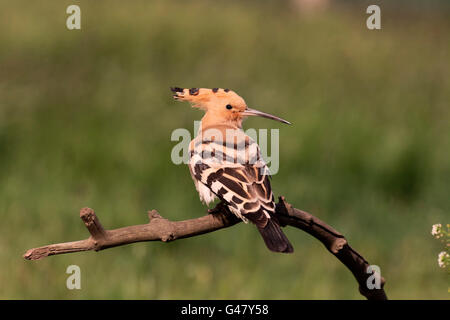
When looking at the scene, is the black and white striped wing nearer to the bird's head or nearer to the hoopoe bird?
A: the hoopoe bird

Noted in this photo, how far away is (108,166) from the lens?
6535 millimetres

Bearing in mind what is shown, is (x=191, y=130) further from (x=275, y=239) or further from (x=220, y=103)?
(x=275, y=239)

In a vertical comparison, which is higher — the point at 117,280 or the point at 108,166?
the point at 108,166

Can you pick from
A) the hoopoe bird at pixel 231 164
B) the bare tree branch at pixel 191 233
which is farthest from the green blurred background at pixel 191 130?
the bare tree branch at pixel 191 233

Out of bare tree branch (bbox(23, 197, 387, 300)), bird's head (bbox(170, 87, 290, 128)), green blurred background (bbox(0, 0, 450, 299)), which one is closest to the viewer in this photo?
bare tree branch (bbox(23, 197, 387, 300))

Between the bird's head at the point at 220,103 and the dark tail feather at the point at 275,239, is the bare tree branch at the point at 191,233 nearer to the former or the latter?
the dark tail feather at the point at 275,239

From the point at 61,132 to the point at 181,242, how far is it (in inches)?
62.5

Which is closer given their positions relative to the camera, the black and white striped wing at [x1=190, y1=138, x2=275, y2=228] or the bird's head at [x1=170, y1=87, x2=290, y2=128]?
the black and white striped wing at [x1=190, y1=138, x2=275, y2=228]

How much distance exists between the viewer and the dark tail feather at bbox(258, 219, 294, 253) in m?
2.78

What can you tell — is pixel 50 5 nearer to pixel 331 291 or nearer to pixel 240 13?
pixel 240 13

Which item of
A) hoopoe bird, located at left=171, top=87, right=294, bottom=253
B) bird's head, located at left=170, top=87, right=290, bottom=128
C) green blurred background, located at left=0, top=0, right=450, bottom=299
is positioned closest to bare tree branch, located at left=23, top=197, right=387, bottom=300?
hoopoe bird, located at left=171, top=87, right=294, bottom=253

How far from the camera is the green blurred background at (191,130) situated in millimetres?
5742

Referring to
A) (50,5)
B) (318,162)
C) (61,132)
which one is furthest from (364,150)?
(50,5)

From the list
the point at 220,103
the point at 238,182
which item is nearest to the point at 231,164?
the point at 238,182
